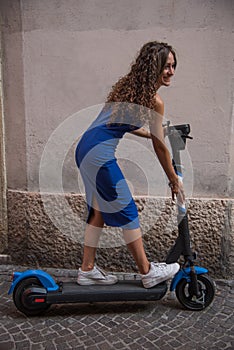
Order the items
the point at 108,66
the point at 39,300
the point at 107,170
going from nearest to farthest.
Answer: the point at 107,170 → the point at 39,300 → the point at 108,66

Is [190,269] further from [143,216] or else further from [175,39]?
[175,39]

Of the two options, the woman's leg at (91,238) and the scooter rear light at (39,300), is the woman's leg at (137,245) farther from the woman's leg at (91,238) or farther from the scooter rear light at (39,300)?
the scooter rear light at (39,300)

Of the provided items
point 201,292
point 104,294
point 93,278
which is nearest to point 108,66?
point 93,278

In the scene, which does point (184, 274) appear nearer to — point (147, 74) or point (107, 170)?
point (107, 170)

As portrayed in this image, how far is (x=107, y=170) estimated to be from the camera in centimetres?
274

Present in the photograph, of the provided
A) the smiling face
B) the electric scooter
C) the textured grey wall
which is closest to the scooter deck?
the electric scooter

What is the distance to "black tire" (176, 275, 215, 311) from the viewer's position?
2.94 metres

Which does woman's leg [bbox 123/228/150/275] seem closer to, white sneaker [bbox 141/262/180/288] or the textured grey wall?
white sneaker [bbox 141/262/180/288]

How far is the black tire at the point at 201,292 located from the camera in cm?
294

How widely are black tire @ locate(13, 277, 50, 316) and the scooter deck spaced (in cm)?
11

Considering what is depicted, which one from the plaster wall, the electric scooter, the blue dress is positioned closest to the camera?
the blue dress

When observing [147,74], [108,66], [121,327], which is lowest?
[121,327]

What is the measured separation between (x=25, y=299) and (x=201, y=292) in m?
1.30

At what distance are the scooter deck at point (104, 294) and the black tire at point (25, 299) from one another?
111 millimetres
